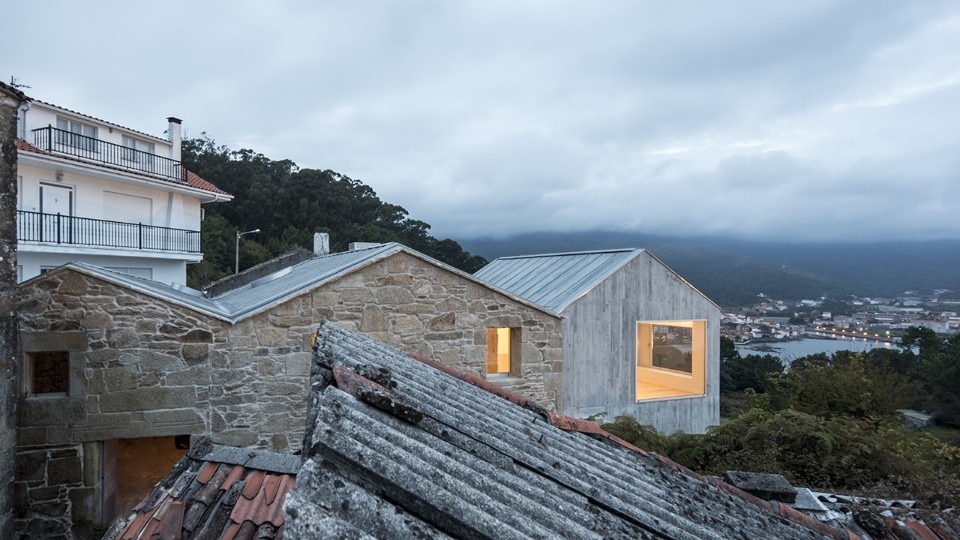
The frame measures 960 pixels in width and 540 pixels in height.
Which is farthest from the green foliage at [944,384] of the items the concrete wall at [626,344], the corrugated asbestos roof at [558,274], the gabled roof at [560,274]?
the corrugated asbestos roof at [558,274]

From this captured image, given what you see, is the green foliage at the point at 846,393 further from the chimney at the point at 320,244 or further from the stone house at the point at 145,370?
the chimney at the point at 320,244

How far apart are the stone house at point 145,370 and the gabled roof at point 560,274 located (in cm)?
420

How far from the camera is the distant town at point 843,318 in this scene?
27156 millimetres

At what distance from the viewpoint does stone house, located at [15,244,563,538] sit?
21.8 ft

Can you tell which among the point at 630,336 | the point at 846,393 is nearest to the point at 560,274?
the point at 630,336

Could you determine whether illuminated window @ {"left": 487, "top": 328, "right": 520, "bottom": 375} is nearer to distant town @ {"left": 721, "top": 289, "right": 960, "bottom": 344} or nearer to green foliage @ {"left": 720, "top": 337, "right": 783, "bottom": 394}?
distant town @ {"left": 721, "top": 289, "right": 960, "bottom": 344}

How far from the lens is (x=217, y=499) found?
11.1 ft

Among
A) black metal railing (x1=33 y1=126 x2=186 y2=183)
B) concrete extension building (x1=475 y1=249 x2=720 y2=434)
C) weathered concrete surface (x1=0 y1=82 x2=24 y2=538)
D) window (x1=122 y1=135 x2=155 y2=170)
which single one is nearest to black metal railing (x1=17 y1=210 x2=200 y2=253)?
black metal railing (x1=33 y1=126 x2=186 y2=183)

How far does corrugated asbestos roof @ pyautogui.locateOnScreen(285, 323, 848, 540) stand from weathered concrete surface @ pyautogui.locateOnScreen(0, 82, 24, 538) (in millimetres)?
4765

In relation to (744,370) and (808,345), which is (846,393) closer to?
(808,345)

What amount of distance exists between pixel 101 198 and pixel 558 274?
18.0 meters

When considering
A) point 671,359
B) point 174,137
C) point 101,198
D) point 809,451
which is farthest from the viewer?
point 174,137

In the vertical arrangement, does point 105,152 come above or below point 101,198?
above

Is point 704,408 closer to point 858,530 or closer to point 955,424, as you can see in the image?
point 858,530
